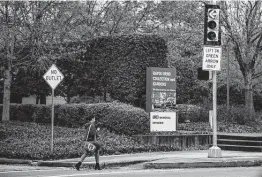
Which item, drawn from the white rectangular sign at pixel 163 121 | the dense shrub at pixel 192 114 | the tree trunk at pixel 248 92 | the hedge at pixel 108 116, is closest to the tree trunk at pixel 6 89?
the hedge at pixel 108 116

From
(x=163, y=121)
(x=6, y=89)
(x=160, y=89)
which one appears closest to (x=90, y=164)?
(x=163, y=121)

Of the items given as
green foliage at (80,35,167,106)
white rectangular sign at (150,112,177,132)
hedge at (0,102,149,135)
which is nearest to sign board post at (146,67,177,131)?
white rectangular sign at (150,112,177,132)

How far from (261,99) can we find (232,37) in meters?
14.5

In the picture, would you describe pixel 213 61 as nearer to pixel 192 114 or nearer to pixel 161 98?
pixel 161 98

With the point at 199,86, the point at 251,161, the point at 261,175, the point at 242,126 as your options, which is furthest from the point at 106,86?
the point at 261,175

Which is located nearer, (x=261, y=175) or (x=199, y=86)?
(x=261, y=175)

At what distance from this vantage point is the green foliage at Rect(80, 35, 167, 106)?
82.0 feet

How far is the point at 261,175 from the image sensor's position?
5496mm

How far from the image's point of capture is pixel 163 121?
22891 millimetres

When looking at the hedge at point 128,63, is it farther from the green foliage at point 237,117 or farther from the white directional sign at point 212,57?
the white directional sign at point 212,57

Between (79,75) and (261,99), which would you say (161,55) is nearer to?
(79,75)

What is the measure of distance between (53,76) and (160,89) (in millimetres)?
6037

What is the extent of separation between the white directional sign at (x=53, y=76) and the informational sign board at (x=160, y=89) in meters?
5.32

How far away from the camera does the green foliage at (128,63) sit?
25000 mm
